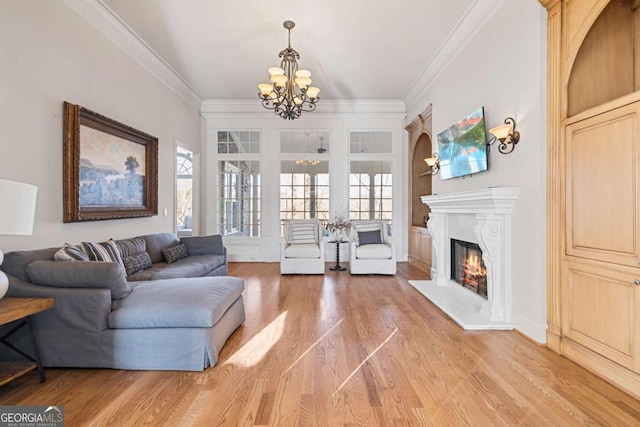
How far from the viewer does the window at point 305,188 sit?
6973 mm

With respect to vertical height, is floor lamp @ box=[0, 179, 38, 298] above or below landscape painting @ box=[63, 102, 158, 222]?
below

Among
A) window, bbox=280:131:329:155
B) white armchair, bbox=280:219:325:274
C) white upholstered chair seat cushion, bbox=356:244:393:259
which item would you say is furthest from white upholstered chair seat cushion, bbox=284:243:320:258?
window, bbox=280:131:329:155

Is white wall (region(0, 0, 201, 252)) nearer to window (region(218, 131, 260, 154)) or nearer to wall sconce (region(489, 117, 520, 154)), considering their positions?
window (region(218, 131, 260, 154))

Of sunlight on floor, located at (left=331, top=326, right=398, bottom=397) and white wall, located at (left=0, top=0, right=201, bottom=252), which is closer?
sunlight on floor, located at (left=331, top=326, right=398, bottom=397)

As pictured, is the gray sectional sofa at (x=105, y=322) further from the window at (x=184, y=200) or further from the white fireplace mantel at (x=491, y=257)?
the window at (x=184, y=200)

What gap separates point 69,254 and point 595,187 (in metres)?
4.14

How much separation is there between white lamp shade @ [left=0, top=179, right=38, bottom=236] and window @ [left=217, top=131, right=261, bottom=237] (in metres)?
5.03

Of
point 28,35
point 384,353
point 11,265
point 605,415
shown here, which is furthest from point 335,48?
point 605,415

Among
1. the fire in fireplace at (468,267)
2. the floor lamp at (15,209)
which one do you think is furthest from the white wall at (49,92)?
the fire in fireplace at (468,267)

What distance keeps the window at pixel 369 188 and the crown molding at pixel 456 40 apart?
165 centimetres

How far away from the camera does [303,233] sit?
19.5 ft

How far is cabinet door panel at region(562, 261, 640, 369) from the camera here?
2047 mm

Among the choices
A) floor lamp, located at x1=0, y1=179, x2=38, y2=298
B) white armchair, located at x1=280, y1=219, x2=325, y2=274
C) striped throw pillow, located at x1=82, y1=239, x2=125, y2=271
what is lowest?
white armchair, located at x1=280, y1=219, x2=325, y2=274

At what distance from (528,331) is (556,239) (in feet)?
2.89
